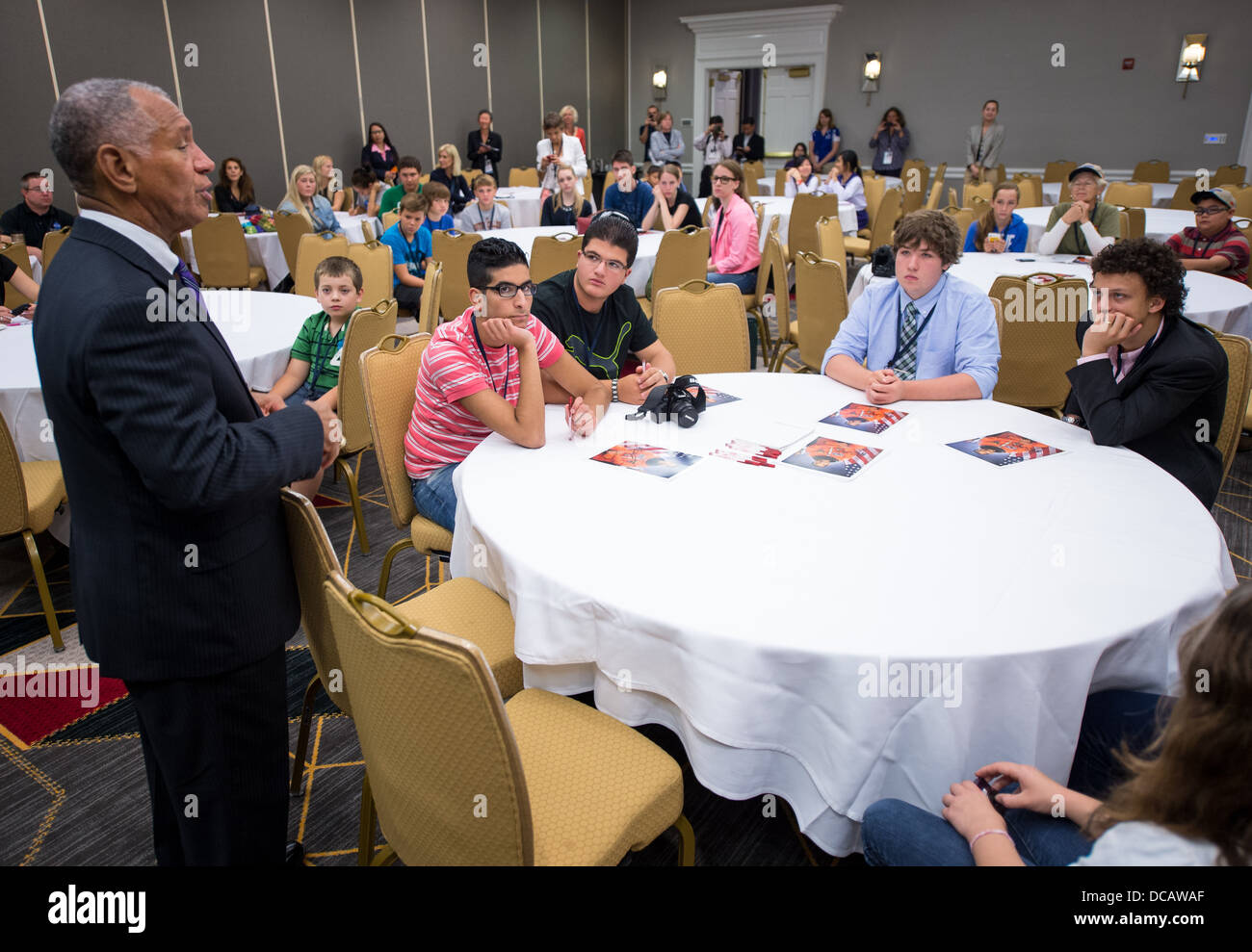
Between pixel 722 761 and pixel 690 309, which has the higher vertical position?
pixel 690 309

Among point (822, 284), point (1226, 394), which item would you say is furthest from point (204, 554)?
point (822, 284)

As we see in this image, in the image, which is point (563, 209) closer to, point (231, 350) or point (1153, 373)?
point (231, 350)

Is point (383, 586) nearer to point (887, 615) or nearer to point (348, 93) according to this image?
point (887, 615)

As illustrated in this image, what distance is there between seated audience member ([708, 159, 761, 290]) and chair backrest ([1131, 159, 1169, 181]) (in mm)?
7129

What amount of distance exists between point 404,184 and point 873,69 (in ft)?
26.3

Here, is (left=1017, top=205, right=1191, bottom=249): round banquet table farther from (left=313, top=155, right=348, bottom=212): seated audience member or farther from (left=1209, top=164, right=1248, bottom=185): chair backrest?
(left=313, top=155, right=348, bottom=212): seated audience member

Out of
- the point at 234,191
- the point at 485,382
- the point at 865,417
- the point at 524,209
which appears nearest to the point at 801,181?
the point at 524,209

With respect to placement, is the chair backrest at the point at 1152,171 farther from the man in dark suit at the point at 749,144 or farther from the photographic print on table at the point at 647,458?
the photographic print on table at the point at 647,458

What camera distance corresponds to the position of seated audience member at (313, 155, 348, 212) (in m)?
7.87

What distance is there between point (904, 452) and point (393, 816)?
1475 mm

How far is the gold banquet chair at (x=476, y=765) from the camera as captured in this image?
102cm

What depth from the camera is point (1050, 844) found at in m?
1.25

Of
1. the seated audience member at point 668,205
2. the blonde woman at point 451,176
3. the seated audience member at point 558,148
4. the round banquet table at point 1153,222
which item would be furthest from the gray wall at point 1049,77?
the blonde woman at point 451,176

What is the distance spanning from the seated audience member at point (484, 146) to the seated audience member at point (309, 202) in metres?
4.29
